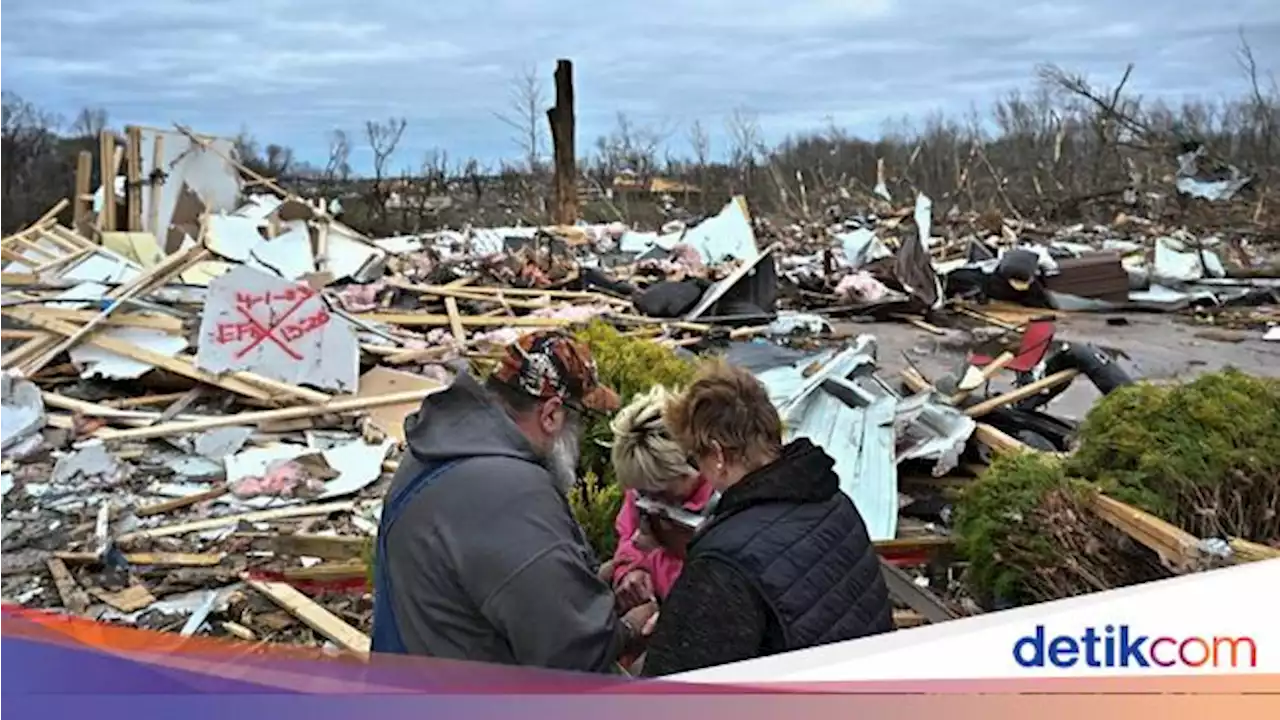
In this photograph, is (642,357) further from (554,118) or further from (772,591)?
(554,118)

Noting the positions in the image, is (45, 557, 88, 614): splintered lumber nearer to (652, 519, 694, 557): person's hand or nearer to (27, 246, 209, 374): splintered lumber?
(652, 519, 694, 557): person's hand

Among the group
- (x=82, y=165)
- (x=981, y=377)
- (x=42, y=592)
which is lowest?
(x=42, y=592)

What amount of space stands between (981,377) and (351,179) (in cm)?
2591

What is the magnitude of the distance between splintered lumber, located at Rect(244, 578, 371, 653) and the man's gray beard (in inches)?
74.5

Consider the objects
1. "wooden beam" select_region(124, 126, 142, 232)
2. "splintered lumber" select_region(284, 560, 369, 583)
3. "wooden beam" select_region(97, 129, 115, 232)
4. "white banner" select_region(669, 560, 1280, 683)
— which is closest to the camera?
"white banner" select_region(669, 560, 1280, 683)

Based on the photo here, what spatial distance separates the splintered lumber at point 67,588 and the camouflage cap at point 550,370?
12.7 feet

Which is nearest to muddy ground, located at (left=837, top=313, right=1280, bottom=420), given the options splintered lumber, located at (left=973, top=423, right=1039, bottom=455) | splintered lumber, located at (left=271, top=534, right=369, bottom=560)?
splintered lumber, located at (left=973, top=423, right=1039, bottom=455)

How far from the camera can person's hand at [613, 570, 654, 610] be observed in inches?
124

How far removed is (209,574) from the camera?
6.11 metres

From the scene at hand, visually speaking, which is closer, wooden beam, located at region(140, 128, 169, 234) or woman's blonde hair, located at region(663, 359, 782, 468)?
woman's blonde hair, located at region(663, 359, 782, 468)

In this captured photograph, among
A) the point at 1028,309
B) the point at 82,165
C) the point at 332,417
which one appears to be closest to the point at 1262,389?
the point at 332,417

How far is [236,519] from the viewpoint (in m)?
6.96

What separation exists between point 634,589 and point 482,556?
97 cm

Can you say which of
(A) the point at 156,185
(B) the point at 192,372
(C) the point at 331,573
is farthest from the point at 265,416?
(A) the point at 156,185
